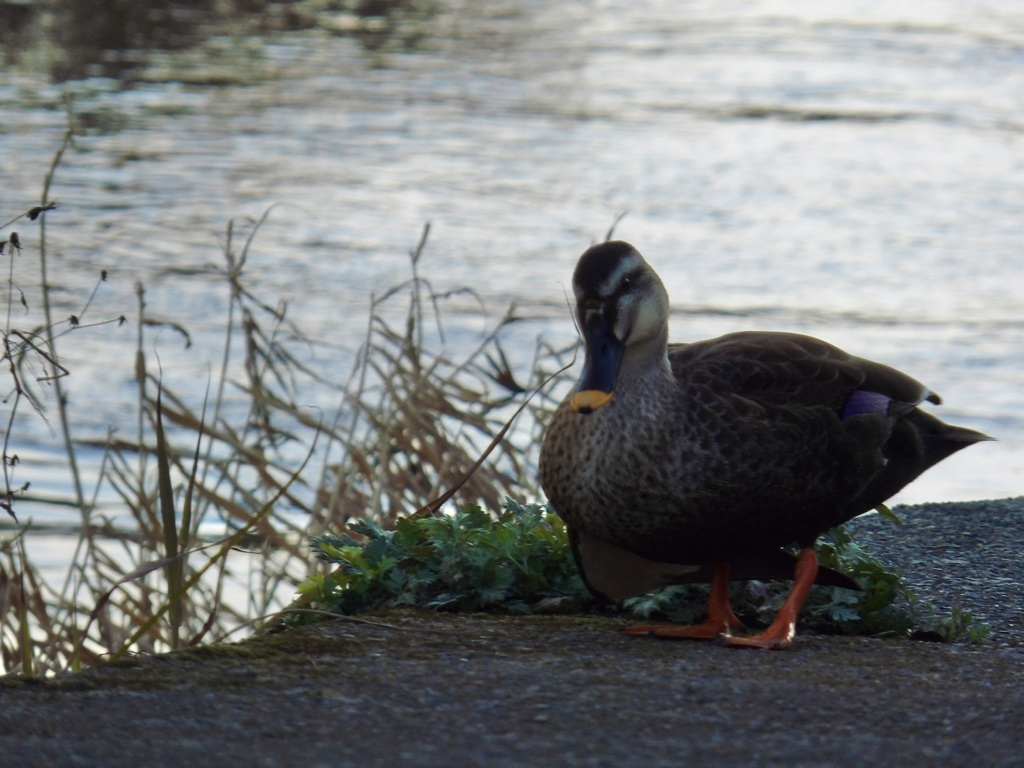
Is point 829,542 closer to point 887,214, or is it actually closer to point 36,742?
point 36,742

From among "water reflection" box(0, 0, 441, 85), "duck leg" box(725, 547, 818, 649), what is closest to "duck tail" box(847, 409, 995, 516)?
"duck leg" box(725, 547, 818, 649)

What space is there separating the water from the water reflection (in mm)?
336

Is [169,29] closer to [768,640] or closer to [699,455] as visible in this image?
[699,455]

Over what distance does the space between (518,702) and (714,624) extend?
960mm

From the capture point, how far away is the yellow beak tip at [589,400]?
A: 390cm

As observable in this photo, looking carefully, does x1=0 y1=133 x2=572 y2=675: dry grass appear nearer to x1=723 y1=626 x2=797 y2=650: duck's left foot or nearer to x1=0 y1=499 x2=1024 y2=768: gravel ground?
x1=0 y1=499 x2=1024 y2=768: gravel ground

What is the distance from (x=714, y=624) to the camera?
13.6 feet

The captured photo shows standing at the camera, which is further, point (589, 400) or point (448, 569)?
point (448, 569)

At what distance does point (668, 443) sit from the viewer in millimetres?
3963

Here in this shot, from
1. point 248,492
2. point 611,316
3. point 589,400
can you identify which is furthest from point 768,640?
point 248,492

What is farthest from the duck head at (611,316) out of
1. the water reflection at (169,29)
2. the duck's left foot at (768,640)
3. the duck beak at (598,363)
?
the water reflection at (169,29)

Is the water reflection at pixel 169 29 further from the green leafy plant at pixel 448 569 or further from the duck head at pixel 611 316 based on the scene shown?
the duck head at pixel 611 316

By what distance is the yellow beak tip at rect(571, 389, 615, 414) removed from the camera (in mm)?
3898

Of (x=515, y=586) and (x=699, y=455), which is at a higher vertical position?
(x=699, y=455)
